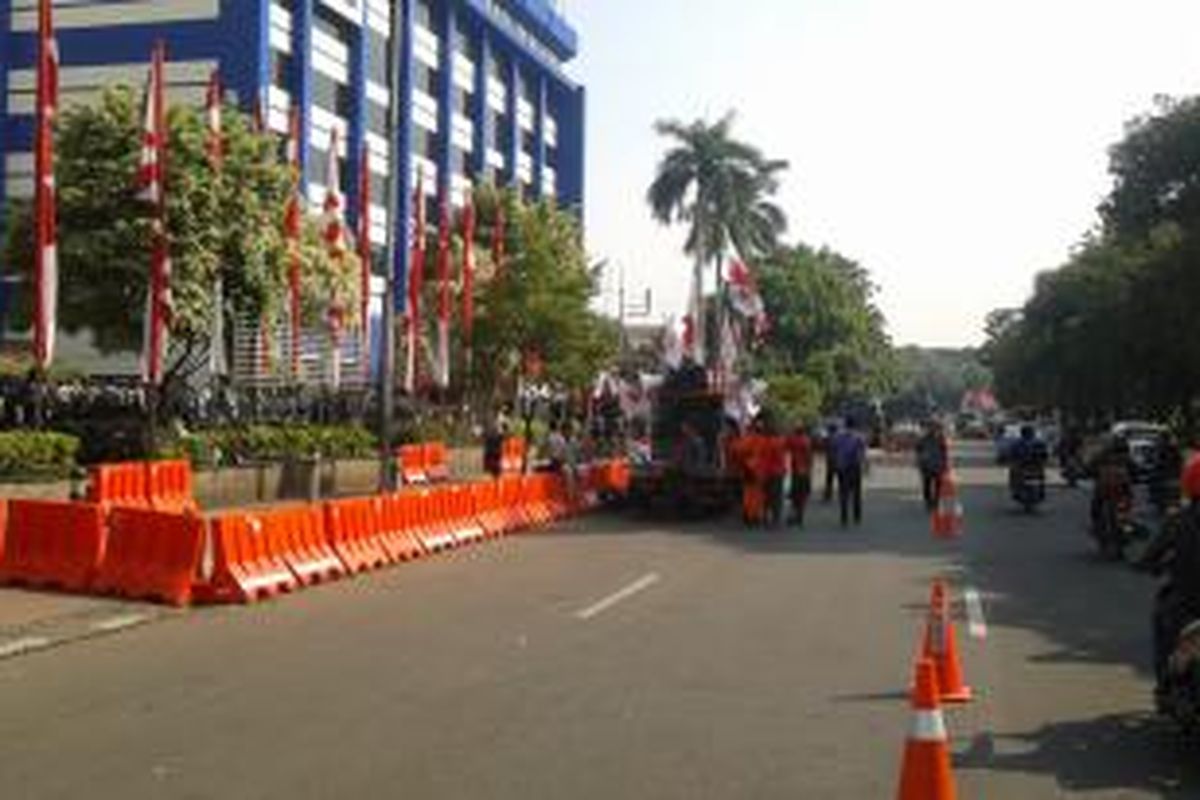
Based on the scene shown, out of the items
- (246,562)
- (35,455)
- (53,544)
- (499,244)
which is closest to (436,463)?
(499,244)

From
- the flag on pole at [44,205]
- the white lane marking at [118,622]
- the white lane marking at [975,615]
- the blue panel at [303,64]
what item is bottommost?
the white lane marking at [118,622]

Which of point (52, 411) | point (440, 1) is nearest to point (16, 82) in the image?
point (440, 1)

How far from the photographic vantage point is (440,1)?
308ft

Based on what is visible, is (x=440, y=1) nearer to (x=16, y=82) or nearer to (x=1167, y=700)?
(x=16, y=82)

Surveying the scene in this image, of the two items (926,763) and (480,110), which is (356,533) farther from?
(480,110)

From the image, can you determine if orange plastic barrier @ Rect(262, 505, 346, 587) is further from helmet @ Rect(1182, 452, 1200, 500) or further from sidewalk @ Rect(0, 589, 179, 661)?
helmet @ Rect(1182, 452, 1200, 500)

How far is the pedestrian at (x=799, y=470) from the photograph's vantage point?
32844 millimetres

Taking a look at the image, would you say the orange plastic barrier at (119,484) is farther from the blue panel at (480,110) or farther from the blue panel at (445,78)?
the blue panel at (480,110)

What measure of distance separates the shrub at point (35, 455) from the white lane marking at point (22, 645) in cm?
1409

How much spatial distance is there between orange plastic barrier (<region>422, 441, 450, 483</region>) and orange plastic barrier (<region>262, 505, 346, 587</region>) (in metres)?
24.2

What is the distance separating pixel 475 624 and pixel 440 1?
79509 mm

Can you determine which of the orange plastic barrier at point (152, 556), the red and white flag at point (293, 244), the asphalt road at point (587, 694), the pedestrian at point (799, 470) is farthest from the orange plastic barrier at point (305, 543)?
the red and white flag at point (293, 244)

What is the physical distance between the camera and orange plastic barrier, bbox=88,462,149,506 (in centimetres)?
2835

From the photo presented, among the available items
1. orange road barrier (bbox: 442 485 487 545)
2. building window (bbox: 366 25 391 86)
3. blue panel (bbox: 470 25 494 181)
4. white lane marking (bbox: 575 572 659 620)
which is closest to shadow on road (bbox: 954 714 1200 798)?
white lane marking (bbox: 575 572 659 620)
